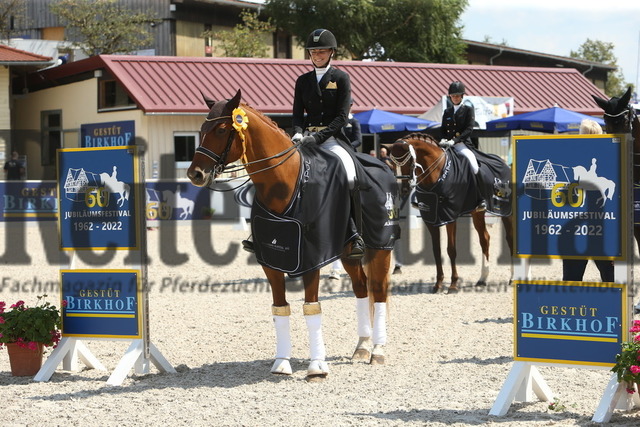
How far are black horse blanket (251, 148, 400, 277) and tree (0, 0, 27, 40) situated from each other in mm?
41849

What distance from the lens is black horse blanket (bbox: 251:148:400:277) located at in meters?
7.36

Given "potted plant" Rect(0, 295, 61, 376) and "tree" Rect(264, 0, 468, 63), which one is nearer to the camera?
"potted plant" Rect(0, 295, 61, 376)

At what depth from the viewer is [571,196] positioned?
614 centimetres

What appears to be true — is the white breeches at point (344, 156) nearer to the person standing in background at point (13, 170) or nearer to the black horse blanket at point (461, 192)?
the black horse blanket at point (461, 192)

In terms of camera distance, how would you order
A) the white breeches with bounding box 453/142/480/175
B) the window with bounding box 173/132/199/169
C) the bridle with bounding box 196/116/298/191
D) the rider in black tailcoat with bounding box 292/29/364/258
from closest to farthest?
the bridle with bounding box 196/116/298/191 < the rider in black tailcoat with bounding box 292/29/364/258 < the white breeches with bounding box 453/142/480/175 < the window with bounding box 173/132/199/169

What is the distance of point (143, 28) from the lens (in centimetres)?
4822

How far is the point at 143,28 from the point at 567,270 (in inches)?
1711

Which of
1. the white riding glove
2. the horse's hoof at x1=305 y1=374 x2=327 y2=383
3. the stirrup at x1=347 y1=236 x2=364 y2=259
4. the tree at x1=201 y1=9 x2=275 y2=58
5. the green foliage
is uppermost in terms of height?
the tree at x1=201 y1=9 x2=275 y2=58

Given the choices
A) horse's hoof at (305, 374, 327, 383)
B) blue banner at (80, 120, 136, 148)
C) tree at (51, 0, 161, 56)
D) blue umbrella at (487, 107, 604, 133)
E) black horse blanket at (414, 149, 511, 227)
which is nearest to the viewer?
horse's hoof at (305, 374, 327, 383)

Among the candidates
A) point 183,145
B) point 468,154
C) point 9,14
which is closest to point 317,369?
point 468,154

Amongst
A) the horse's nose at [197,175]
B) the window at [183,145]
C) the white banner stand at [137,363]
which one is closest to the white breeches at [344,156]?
the horse's nose at [197,175]

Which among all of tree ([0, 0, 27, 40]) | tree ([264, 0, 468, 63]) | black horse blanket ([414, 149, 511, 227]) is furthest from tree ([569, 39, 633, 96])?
black horse blanket ([414, 149, 511, 227])

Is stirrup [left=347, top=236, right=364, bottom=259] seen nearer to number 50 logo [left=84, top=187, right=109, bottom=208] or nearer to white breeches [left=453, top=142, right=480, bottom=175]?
number 50 logo [left=84, top=187, right=109, bottom=208]

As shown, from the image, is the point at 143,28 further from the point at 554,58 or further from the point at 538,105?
the point at 554,58
